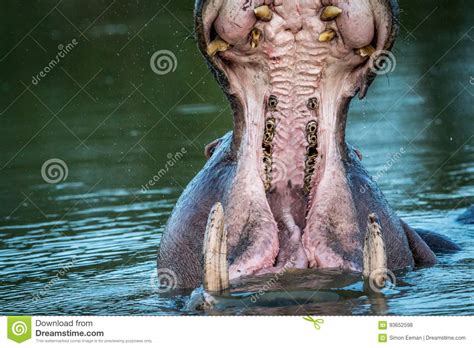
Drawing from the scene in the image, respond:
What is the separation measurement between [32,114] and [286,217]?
8372mm

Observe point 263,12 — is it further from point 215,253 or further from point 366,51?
point 215,253

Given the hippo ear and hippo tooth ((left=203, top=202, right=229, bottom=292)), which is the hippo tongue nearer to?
the hippo ear

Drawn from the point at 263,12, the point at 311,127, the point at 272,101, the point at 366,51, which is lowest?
the point at 311,127

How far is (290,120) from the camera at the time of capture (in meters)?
5.92

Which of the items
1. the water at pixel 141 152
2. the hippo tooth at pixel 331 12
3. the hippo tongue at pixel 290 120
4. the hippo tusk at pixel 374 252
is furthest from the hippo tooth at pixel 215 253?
the hippo tooth at pixel 331 12

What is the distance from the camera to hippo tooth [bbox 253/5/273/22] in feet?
18.2

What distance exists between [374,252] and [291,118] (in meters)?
0.84

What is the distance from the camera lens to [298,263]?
5980 millimetres

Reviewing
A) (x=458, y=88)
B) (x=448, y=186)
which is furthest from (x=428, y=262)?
(x=458, y=88)

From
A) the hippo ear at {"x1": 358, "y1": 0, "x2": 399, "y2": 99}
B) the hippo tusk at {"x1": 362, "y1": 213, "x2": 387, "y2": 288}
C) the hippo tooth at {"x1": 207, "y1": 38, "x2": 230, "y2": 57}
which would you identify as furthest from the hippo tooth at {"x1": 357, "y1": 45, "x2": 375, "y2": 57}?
the hippo tusk at {"x1": 362, "y1": 213, "x2": 387, "y2": 288}

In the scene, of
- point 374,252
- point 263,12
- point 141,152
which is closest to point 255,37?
point 263,12

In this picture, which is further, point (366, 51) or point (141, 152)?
point (141, 152)
